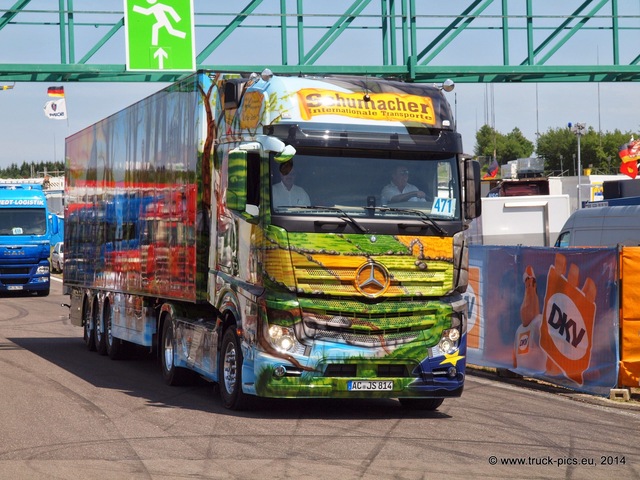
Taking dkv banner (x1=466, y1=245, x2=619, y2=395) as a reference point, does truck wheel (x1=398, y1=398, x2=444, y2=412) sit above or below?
below

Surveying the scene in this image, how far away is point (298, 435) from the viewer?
10.5 meters

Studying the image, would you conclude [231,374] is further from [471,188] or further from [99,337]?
[99,337]

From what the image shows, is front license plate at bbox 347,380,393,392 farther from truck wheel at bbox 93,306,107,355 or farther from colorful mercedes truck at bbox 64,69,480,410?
truck wheel at bbox 93,306,107,355

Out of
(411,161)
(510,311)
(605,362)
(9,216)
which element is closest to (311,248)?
(411,161)

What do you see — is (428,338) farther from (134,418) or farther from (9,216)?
(9,216)

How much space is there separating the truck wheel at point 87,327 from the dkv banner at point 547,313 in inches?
272

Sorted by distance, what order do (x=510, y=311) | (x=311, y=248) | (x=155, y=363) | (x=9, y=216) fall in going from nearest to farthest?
(x=311, y=248)
(x=510, y=311)
(x=155, y=363)
(x=9, y=216)

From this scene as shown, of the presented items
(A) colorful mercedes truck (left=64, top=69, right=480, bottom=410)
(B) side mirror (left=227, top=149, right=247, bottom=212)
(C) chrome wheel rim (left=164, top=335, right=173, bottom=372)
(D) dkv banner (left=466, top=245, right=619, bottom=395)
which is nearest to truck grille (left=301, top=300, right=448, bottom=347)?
(A) colorful mercedes truck (left=64, top=69, right=480, bottom=410)

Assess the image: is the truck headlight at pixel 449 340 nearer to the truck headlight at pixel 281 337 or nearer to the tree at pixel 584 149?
the truck headlight at pixel 281 337

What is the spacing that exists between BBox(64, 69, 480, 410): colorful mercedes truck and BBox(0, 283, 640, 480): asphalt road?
55cm

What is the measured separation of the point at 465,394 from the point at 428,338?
2.53 meters

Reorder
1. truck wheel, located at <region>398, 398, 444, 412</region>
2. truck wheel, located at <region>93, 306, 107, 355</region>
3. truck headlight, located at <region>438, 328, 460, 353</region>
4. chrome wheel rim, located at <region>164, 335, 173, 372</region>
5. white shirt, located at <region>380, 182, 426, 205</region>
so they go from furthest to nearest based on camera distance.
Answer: truck wheel, located at <region>93, 306, 107, 355</region>
chrome wheel rim, located at <region>164, 335, 173, 372</region>
truck wheel, located at <region>398, 398, 444, 412</region>
truck headlight, located at <region>438, 328, 460, 353</region>
white shirt, located at <region>380, 182, 426, 205</region>

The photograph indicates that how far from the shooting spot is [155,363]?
1845cm

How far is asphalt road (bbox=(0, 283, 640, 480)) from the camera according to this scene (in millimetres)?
8836
